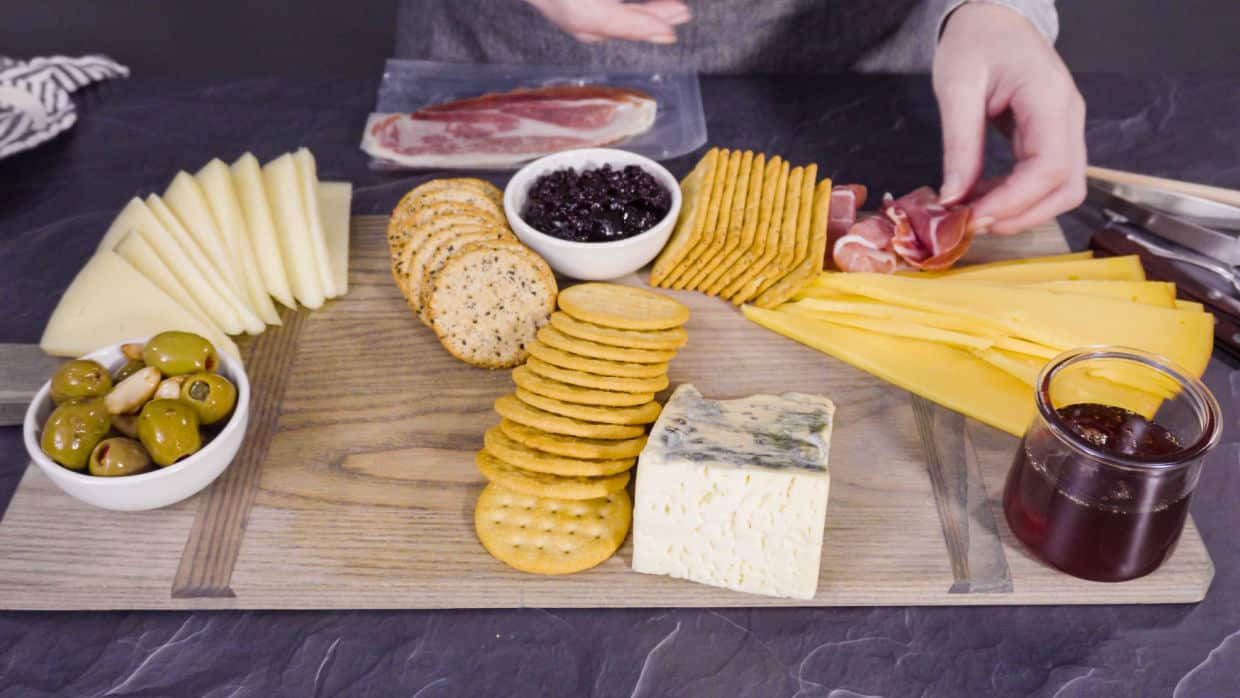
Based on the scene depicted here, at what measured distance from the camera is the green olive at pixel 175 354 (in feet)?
5.51

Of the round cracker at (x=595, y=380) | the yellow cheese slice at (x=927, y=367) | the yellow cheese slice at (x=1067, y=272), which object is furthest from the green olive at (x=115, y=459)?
the yellow cheese slice at (x=1067, y=272)

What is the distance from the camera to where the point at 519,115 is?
2545mm

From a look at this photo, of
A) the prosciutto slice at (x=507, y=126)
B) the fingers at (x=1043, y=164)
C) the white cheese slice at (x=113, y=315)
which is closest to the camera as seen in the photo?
the white cheese slice at (x=113, y=315)

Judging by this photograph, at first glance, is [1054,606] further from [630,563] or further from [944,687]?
[630,563]

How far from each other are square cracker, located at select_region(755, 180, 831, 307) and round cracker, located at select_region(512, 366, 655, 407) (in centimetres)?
39

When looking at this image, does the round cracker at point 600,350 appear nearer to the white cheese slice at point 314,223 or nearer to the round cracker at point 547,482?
the round cracker at point 547,482

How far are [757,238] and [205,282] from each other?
1076 millimetres

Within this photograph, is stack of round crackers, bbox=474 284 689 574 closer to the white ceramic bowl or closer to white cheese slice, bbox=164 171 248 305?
the white ceramic bowl

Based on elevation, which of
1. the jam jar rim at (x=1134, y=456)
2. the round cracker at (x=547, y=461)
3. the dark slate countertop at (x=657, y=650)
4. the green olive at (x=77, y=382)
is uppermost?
the jam jar rim at (x=1134, y=456)

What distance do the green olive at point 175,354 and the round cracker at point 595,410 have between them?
1.71ft

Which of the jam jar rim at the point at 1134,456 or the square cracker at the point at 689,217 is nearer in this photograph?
the jam jar rim at the point at 1134,456

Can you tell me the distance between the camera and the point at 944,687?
153cm

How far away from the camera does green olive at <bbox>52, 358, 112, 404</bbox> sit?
165cm

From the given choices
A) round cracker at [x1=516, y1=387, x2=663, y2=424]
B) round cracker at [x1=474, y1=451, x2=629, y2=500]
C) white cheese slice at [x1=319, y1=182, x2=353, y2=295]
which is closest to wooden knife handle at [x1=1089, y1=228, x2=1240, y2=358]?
round cracker at [x1=516, y1=387, x2=663, y2=424]
